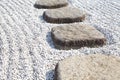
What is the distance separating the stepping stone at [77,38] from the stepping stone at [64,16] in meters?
0.68

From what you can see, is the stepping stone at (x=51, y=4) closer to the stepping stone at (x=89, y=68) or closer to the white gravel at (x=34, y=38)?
the white gravel at (x=34, y=38)

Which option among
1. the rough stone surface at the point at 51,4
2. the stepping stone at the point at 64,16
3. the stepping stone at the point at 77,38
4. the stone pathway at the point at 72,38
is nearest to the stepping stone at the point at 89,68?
the stone pathway at the point at 72,38

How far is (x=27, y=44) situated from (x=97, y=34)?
1284mm

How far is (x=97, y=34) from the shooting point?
476 cm

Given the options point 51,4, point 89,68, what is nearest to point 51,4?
point 51,4

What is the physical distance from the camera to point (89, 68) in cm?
361

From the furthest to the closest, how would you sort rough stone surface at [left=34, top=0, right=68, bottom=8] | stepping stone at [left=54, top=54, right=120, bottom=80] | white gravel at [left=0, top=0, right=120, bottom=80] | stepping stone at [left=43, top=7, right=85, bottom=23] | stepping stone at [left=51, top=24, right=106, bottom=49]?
rough stone surface at [left=34, top=0, right=68, bottom=8]
stepping stone at [left=43, top=7, right=85, bottom=23]
stepping stone at [left=51, top=24, right=106, bottom=49]
white gravel at [left=0, top=0, right=120, bottom=80]
stepping stone at [left=54, top=54, right=120, bottom=80]

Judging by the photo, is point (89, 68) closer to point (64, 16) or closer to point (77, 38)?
point (77, 38)

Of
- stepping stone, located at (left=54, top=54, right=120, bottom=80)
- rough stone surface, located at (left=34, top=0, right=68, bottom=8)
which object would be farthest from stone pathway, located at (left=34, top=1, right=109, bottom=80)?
rough stone surface, located at (left=34, top=0, right=68, bottom=8)

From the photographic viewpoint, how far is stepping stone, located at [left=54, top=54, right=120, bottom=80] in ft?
11.2

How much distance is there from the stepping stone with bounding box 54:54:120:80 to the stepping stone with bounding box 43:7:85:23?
72.7 inches

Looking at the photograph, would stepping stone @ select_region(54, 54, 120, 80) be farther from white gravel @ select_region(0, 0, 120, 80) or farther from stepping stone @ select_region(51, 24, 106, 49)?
stepping stone @ select_region(51, 24, 106, 49)

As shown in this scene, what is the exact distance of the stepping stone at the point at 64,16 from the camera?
5656 millimetres

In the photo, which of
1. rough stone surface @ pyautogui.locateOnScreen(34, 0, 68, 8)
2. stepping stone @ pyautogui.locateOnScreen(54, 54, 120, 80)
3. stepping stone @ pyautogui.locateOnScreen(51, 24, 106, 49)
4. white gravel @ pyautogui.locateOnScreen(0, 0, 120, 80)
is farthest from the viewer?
rough stone surface @ pyautogui.locateOnScreen(34, 0, 68, 8)
